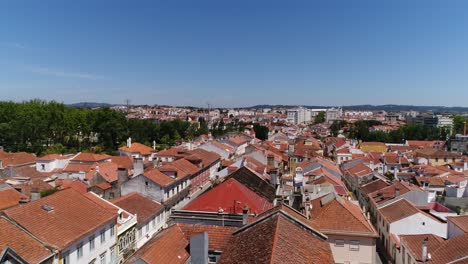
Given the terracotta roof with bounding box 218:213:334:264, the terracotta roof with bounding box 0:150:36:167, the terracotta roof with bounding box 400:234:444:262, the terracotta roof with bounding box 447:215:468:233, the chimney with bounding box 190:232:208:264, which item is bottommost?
the terracotta roof with bounding box 400:234:444:262

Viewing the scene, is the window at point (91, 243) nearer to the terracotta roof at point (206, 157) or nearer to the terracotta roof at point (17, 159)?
the terracotta roof at point (206, 157)

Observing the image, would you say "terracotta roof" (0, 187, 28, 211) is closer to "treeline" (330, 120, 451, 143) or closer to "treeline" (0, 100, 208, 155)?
"treeline" (0, 100, 208, 155)

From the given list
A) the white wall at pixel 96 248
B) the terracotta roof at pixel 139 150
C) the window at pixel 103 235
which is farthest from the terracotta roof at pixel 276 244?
the terracotta roof at pixel 139 150

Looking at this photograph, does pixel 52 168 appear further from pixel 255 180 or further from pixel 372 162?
pixel 372 162

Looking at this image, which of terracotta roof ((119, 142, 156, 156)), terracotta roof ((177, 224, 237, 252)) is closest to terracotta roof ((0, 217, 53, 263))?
terracotta roof ((177, 224, 237, 252))

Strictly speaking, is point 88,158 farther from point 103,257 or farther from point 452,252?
point 452,252

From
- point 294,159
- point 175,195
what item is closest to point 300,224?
point 175,195

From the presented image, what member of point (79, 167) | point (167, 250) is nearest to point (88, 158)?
point (79, 167)

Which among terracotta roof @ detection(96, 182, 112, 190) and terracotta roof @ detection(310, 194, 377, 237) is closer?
terracotta roof @ detection(310, 194, 377, 237)
